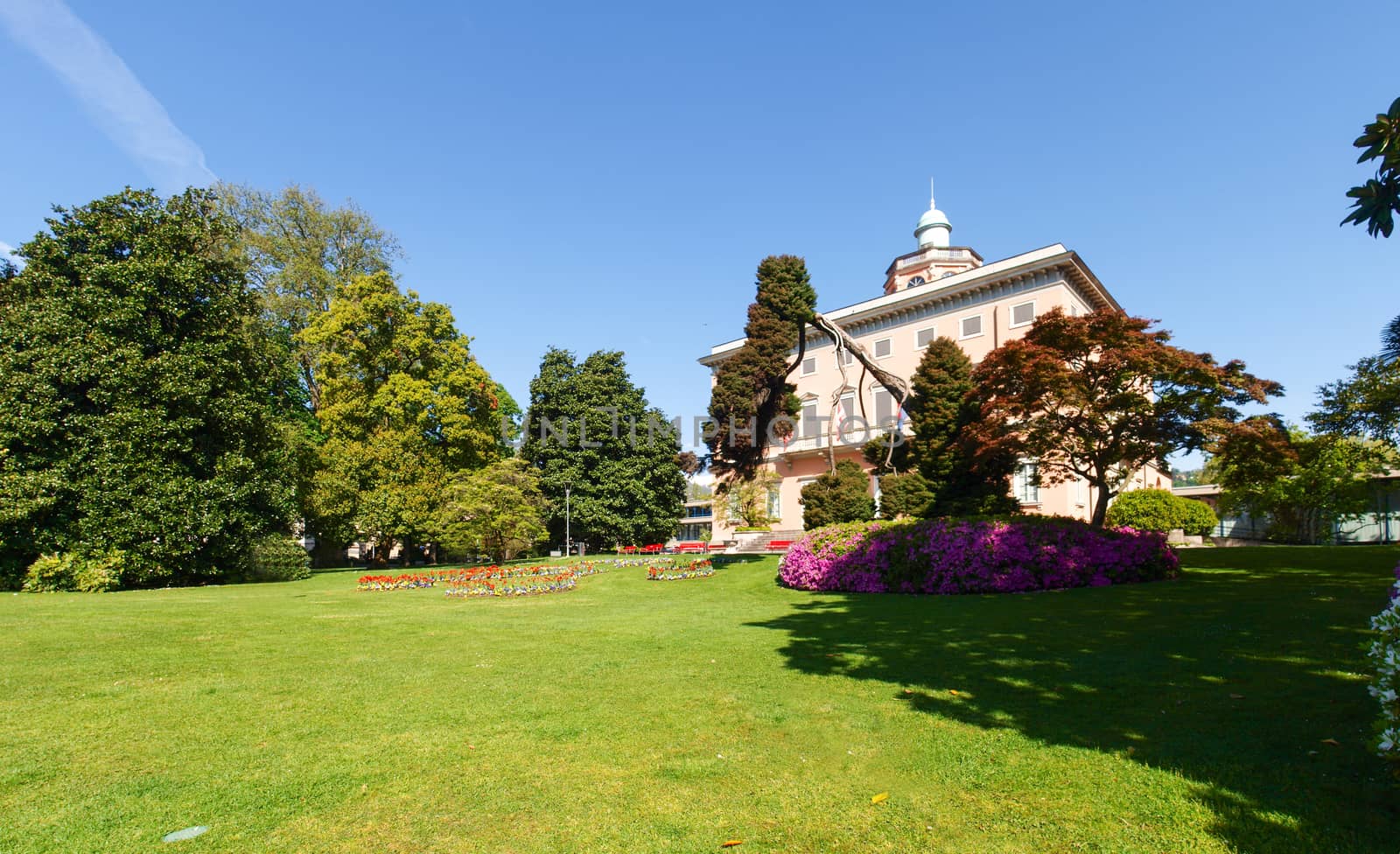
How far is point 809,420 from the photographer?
133 ft

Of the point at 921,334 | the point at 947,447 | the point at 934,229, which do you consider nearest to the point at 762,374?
the point at 947,447

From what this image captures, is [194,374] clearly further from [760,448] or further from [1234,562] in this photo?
[1234,562]

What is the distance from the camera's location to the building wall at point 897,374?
99.9 ft

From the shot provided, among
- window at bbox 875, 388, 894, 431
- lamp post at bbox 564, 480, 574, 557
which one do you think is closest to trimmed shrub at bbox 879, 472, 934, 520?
window at bbox 875, 388, 894, 431

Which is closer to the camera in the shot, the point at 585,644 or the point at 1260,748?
the point at 1260,748

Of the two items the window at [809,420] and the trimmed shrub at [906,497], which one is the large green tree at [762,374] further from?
the window at [809,420]

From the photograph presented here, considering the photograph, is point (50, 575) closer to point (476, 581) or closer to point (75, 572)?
point (75, 572)

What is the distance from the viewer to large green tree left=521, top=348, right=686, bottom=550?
38062 millimetres

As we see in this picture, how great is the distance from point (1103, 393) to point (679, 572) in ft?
38.0

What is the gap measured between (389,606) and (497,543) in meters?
17.4

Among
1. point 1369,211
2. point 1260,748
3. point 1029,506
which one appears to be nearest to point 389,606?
point 1260,748

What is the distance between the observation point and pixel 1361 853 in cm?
269

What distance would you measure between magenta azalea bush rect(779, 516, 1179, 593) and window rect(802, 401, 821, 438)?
1025 inches

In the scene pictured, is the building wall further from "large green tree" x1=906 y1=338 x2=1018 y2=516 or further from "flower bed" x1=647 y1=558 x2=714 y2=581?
"flower bed" x1=647 y1=558 x2=714 y2=581
